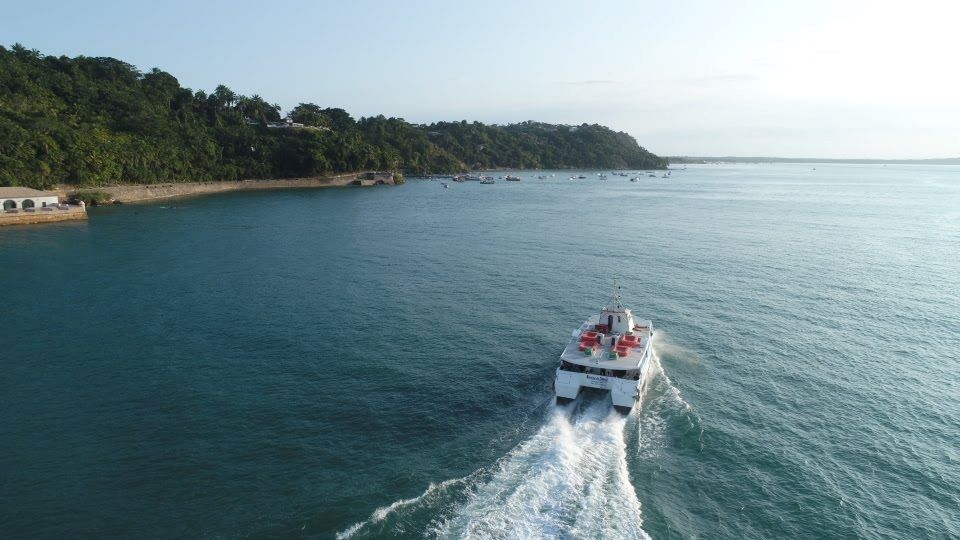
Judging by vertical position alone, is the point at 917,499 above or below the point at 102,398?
below

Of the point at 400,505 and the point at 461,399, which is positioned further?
the point at 461,399

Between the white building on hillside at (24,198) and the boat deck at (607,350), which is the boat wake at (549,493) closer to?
the boat deck at (607,350)

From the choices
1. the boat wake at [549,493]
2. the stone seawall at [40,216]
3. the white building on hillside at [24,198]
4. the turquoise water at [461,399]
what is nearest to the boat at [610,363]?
the turquoise water at [461,399]

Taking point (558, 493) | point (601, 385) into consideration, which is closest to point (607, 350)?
point (601, 385)

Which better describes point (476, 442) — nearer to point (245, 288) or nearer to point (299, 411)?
point (299, 411)

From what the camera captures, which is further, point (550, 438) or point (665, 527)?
point (550, 438)

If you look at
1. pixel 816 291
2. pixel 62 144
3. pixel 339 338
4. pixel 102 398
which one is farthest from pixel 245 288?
pixel 62 144

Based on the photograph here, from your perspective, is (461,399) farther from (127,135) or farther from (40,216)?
Answer: (127,135)
